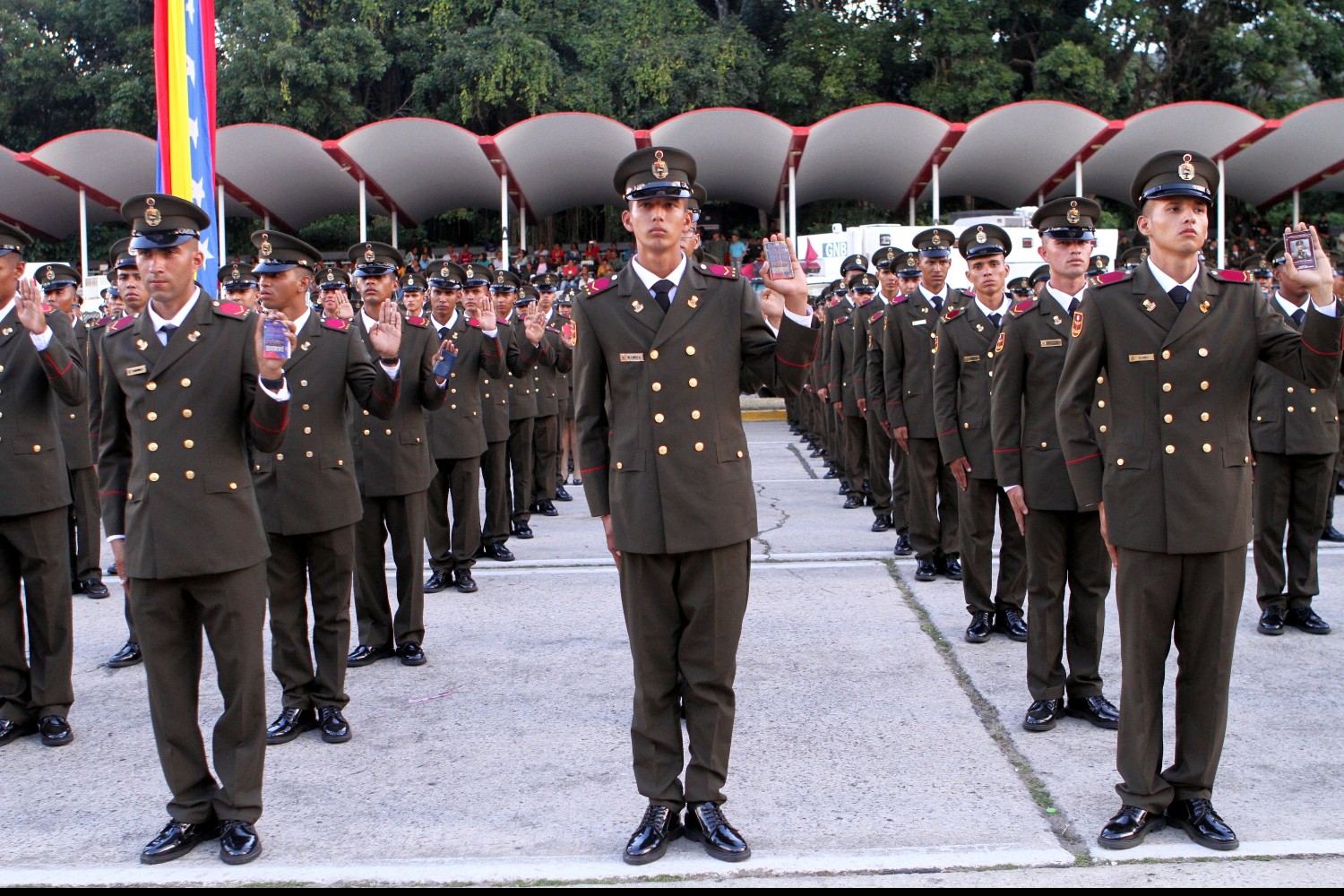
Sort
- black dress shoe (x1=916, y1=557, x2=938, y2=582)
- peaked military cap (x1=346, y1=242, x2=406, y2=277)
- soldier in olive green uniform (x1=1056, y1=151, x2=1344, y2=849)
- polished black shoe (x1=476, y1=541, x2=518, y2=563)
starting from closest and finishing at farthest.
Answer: soldier in olive green uniform (x1=1056, y1=151, x2=1344, y2=849) → peaked military cap (x1=346, y1=242, x2=406, y2=277) → black dress shoe (x1=916, y1=557, x2=938, y2=582) → polished black shoe (x1=476, y1=541, x2=518, y2=563)

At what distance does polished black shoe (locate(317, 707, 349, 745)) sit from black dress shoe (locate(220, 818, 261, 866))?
40.5 inches

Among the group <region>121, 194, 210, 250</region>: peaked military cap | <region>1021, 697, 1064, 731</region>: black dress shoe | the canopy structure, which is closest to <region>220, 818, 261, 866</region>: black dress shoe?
<region>121, 194, 210, 250</region>: peaked military cap

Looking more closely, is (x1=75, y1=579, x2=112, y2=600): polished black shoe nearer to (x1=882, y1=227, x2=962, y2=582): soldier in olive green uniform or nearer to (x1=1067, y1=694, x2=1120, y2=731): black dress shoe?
(x1=882, y1=227, x2=962, y2=582): soldier in olive green uniform

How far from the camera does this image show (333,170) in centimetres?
2994

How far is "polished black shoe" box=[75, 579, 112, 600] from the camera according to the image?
7.98 m

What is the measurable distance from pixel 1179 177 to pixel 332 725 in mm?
3984

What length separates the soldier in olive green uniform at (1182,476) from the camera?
12.9 ft

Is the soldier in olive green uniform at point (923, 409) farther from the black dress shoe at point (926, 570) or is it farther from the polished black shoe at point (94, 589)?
the polished black shoe at point (94, 589)

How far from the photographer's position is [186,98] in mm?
11359

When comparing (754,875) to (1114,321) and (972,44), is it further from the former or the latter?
(972,44)

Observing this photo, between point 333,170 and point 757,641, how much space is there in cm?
2640

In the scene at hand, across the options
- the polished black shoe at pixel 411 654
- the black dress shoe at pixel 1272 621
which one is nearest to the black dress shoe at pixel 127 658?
the polished black shoe at pixel 411 654

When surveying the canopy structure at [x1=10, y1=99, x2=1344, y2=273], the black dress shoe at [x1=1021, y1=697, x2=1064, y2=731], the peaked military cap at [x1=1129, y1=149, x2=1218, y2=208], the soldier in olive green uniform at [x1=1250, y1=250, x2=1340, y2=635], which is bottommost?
the black dress shoe at [x1=1021, y1=697, x2=1064, y2=731]

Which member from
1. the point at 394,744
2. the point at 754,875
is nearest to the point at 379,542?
the point at 394,744
